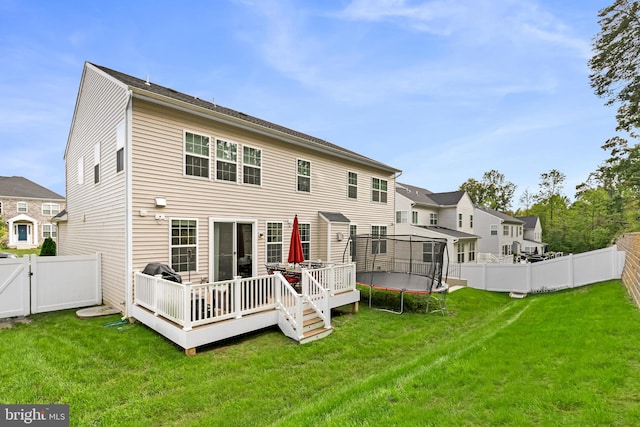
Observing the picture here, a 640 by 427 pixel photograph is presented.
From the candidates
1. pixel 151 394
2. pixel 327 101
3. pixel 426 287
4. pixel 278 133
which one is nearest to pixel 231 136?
pixel 278 133

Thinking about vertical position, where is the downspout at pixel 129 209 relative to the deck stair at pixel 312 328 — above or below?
above

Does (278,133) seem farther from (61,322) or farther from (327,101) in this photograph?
A: (327,101)

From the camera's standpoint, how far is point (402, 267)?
1080cm

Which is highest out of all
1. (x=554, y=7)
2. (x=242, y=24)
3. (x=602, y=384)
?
(x=242, y=24)

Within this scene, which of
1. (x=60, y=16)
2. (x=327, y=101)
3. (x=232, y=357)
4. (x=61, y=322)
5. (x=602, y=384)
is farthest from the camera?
(x=327, y=101)

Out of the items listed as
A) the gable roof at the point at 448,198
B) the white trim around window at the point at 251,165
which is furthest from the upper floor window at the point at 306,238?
the gable roof at the point at 448,198

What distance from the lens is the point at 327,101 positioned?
828 inches

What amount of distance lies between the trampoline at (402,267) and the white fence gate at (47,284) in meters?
8.09

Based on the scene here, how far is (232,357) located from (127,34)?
13.8m

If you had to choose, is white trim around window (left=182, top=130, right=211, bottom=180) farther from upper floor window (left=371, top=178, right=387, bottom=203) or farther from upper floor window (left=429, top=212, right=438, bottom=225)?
upper floor window (left=429, top=212, right=438, bottom=225)

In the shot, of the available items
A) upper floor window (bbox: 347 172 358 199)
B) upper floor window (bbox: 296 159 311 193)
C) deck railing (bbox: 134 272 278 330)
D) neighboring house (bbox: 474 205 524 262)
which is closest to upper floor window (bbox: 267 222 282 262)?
upper floor window (bbox: 296 159 311 193)

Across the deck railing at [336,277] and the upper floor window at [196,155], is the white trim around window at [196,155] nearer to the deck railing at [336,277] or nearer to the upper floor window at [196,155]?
the upper floor window at [196,155]

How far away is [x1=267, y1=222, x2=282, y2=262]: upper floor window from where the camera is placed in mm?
9969

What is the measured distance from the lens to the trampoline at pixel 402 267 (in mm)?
8898
